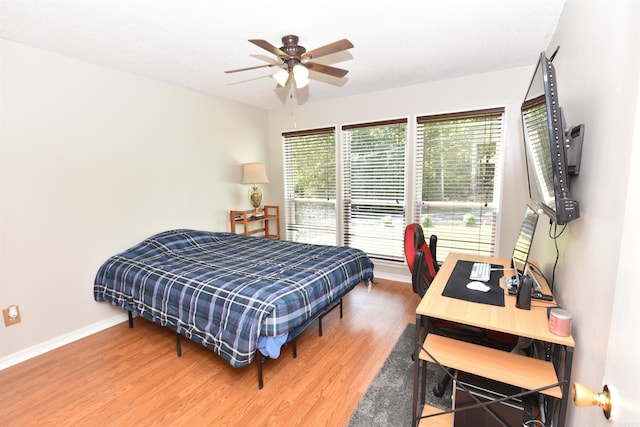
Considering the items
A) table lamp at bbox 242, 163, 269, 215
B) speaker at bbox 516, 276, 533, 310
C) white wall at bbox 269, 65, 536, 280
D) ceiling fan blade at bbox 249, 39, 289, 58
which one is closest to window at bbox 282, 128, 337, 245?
white wall at bbox 269, 65, 536, 280

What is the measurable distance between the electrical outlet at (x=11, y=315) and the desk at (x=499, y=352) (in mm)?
2919

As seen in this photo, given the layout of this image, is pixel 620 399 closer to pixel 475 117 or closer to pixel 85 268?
pixel 475 117

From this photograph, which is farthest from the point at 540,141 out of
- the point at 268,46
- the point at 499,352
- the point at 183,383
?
the point at 183,383

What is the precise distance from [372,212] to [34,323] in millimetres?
3476

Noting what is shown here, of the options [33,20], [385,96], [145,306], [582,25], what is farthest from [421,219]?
[33,20]

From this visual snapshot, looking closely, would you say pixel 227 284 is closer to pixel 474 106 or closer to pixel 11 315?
pixel 11 315

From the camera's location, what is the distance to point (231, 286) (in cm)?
206

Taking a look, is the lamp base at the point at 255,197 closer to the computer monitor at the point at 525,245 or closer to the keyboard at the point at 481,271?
the keyboard at the point at 481,271

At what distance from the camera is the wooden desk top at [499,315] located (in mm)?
1291

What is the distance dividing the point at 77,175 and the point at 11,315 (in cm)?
117

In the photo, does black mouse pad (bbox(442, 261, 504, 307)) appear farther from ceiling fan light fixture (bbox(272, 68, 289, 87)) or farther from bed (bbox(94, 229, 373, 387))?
ceiling fan light fixture (bbox(272, 68, 289, 87))

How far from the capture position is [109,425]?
1699 millimetres

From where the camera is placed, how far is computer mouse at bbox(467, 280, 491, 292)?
68.7 inches

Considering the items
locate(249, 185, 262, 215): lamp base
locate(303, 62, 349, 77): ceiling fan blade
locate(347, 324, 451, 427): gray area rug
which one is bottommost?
locate(347, 324, 451, 427): gray area rug
